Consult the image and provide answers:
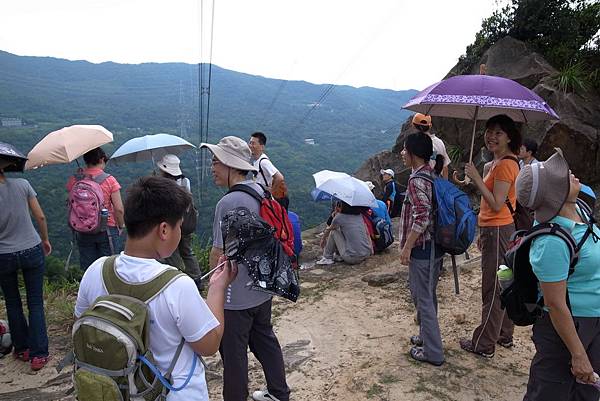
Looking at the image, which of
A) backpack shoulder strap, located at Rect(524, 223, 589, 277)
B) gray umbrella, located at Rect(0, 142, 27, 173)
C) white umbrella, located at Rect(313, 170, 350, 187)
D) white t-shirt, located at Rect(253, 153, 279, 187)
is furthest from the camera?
white umbrella, located at Rect(313, 170, 350, 187)

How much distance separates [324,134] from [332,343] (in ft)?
181

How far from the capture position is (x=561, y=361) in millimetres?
1844

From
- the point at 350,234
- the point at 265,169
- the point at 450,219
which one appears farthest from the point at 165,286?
the point at 350,234

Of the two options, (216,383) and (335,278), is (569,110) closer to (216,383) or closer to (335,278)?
(335,278)

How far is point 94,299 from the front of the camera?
1446 millimetres

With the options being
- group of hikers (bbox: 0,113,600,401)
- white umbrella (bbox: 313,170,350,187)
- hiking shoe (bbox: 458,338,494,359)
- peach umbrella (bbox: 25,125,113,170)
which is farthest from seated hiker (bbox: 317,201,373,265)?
peach umbrella (bbox: 25,125,113,170)

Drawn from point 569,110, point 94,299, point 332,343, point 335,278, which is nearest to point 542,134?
point 569,110

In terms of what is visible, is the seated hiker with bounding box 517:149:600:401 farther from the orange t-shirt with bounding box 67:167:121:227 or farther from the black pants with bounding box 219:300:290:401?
the orange t-shirt with bounding box 67:167:121:227

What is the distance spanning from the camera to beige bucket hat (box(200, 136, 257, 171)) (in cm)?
245

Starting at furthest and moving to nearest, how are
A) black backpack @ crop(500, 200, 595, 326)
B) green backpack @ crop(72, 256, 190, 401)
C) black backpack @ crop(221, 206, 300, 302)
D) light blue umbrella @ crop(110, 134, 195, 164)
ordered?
light blue umbrella @ crop(110, 134, 195, 164) < black backpack @ crop(221, 206, 300, 302) < black backpack @ crop(500, 200, 595, 326) < green backpack @ crop(72, 256, 190, 401)

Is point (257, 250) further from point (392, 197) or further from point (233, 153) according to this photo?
point (392, 197)

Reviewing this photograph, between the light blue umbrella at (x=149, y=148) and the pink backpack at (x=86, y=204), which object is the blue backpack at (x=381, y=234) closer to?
the light blue umbrella at (x=149, y=148)

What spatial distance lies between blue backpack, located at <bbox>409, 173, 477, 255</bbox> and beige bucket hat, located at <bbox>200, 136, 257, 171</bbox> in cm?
127

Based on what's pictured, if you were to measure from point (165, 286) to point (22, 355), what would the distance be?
126 inches
